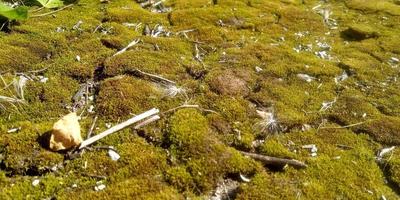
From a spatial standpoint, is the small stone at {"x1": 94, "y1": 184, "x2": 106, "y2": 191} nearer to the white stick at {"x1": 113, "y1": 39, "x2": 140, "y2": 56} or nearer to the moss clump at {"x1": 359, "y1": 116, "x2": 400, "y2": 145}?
the white stick at {"x1": 113, "y1": 39, "x2": 140, "y2": 56}

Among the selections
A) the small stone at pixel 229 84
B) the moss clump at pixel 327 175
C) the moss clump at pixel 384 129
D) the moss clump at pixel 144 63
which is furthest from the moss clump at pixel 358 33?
the moss clump at pixel 144 63

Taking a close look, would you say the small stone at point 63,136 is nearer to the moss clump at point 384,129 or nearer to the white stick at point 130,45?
the white stick at point 130,45

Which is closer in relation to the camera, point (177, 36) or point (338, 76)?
point (338, 76)

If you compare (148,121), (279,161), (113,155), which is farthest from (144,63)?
(279,161)

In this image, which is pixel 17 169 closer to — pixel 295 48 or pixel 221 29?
pixel 221 29

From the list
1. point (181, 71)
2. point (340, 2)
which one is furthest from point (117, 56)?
point (340, 2)

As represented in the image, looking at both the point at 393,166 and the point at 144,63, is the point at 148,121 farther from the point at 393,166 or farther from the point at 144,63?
the point at 393,166

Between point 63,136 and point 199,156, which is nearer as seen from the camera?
point 63,136
